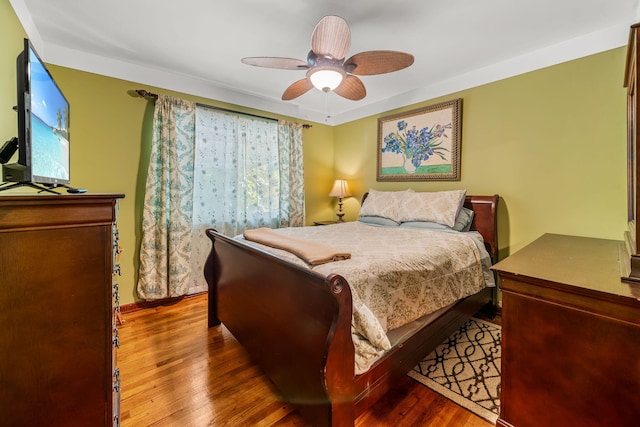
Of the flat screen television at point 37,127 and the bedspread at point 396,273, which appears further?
the bedspread at point 396,273

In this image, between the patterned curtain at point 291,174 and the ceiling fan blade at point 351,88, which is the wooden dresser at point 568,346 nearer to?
the ceiling fan blade at point 351,88

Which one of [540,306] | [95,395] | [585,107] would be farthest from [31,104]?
[585,107]

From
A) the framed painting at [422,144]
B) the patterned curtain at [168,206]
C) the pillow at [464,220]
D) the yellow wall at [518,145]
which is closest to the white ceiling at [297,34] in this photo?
the yellow wall at [518,145]

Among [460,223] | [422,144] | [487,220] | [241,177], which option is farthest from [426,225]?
[241,177]

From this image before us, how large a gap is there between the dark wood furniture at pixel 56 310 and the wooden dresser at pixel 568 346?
1570mm

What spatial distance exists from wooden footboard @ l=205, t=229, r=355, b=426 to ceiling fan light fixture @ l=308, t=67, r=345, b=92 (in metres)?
1.27

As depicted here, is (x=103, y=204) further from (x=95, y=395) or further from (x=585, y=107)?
(x=585, y=107)

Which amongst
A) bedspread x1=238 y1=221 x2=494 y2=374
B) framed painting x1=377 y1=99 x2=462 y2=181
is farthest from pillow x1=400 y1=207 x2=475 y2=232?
framed painting x1=377 y1=99 x2=462 y2=181

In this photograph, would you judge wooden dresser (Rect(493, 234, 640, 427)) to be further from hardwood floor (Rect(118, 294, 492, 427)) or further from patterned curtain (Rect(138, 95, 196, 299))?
patterned curtain (Rect(138, 95, 196, 299))

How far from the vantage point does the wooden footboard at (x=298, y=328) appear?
43.8 inches

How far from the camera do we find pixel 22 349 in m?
0.81

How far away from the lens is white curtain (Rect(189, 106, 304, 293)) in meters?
3.13

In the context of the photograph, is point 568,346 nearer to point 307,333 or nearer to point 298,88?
point 307,333

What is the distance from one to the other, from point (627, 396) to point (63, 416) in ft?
6.16
